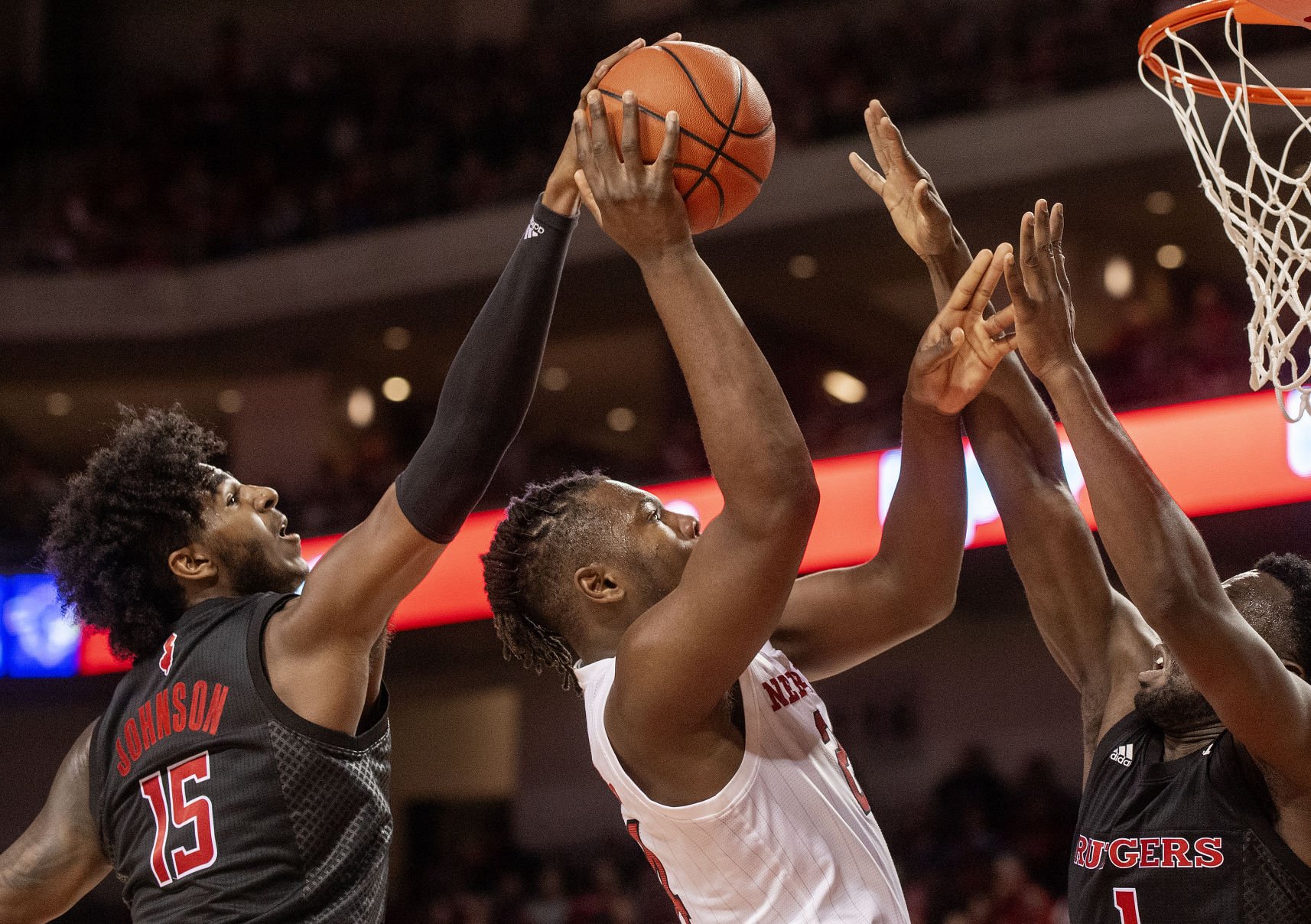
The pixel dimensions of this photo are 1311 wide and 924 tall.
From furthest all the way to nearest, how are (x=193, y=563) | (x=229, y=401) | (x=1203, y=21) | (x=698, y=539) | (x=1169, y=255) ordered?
(x=229, y=401) < (x=1169, y=255) < (x=1203, y=21) < (x=193, y=563) < (x=698, y=539)

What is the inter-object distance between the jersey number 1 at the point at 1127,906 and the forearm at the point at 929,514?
0.67 meters

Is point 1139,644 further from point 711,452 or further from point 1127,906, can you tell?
point 711,452

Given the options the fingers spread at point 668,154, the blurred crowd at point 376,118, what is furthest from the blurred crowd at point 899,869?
the fingers spread at point 668,154

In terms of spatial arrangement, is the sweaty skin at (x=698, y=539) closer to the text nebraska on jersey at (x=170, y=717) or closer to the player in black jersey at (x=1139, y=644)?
the player in black jersey at (x=1139, y=644)

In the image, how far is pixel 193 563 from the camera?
2.74 m

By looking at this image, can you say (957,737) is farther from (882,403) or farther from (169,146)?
(169,146)

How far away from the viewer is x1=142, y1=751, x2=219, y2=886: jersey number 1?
2365 millimetres

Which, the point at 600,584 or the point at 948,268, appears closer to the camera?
the point at 600,584

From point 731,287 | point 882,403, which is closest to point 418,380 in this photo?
point 731,287

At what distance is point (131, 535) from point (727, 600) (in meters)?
1.35

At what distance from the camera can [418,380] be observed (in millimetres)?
13367

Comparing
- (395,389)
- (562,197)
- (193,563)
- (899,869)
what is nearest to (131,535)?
(193,563)

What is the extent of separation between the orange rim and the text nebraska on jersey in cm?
244

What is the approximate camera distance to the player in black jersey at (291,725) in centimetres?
233
